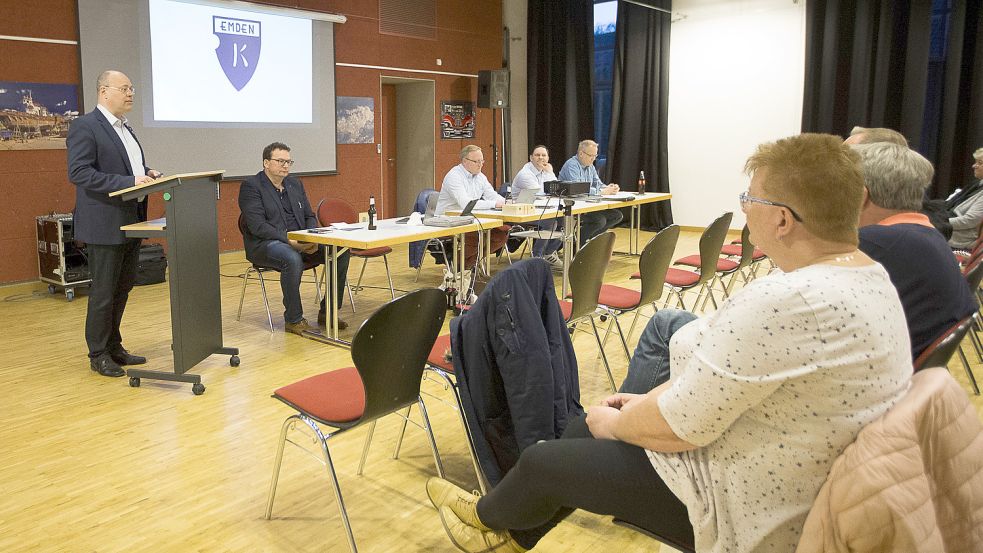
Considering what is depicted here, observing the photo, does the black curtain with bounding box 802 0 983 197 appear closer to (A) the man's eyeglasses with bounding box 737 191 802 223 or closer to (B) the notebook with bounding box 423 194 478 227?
(B) the notebook with bounding box 423 194 478 227

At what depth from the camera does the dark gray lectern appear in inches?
150

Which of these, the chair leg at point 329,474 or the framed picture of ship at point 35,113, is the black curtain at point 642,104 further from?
the chair leg at point 329,474

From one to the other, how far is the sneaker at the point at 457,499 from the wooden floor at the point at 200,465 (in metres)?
0.34

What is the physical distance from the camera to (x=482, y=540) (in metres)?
2.10

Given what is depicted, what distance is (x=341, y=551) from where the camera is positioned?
2.52m

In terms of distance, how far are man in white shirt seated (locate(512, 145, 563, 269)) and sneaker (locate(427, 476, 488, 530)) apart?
178 inches

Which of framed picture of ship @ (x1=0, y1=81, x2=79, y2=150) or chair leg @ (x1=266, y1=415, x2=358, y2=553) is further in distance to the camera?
framed picture of ship @ (x1=0, y1=81, x2=79, y2=150)

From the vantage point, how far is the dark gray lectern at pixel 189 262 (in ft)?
12.5

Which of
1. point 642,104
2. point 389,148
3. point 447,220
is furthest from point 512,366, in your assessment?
point 642,104

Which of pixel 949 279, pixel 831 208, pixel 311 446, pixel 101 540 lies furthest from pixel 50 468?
pixel 949 279

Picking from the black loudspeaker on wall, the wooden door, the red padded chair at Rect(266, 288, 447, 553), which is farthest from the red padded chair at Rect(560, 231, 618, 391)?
the black loudspeaker on wall

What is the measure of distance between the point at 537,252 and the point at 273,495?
4.72 metres

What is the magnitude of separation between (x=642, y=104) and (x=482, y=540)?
29.8 ft

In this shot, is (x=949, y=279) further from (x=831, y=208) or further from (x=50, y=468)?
(x=50, y=468)
